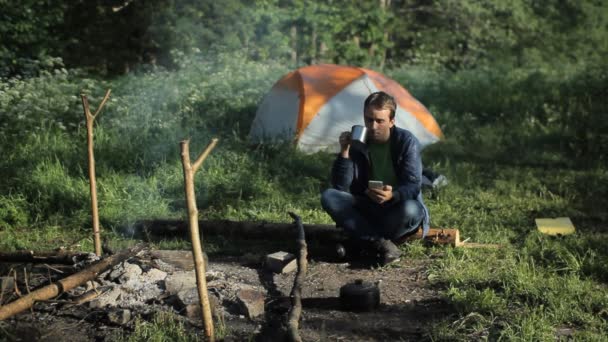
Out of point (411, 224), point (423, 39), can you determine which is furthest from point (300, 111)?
point (423, 39)

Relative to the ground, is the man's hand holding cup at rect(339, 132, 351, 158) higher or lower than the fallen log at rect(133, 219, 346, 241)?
higher

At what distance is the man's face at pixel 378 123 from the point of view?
4977mm

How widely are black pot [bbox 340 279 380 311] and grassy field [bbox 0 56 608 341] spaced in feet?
1.57

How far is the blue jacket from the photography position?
5.04 m

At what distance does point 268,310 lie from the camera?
4160mm

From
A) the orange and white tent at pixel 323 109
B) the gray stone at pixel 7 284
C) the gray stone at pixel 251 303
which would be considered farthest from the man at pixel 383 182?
the orange and white tent at pixel 323 109

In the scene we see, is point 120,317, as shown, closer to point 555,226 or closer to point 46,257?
point 46,257

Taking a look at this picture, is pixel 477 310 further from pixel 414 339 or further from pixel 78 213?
pixel 78 213

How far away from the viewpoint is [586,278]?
465 cm

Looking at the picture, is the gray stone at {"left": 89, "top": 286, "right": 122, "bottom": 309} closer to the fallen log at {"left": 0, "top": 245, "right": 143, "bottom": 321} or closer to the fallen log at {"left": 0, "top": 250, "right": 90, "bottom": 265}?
the fallen log at {"left": 0, "top": 245, "right": 143, "bottom": 321}

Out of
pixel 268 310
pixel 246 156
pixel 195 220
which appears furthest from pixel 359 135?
pixel 246 156

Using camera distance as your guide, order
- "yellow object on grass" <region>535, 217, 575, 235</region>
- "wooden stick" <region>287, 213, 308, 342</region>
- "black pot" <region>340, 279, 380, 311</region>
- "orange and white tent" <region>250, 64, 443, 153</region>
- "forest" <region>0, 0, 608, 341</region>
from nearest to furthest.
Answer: "wooden stick" <region>287, 213, 308, 342</region> < "black pot" <region>340, 279, 380, 311</region> < "forest" <region>0, 0, 608, 341</region> < "yellow object on grass" <region>535, 217, 575, 235</region> < "orange and white tent" <region>250, 64, 443, 153</region>

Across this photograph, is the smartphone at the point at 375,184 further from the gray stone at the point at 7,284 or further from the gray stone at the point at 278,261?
the gray stone at the point at 7,284

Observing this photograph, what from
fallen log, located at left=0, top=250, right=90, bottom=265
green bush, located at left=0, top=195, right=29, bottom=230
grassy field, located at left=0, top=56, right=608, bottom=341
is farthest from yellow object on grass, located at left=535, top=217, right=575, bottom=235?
green bush, located at left=0, top=195, right=29, bottom=230
